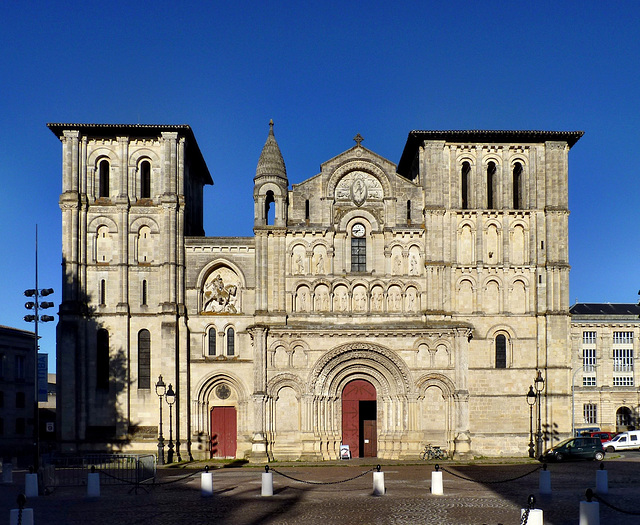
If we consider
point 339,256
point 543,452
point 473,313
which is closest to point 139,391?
point 339,256

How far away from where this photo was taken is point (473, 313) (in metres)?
45.4

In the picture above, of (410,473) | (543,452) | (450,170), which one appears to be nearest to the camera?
(410,473)

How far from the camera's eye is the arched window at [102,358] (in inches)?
1756

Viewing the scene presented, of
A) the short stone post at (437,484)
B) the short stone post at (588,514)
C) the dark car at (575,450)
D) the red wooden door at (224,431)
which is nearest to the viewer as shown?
the short stone post at (588,514)

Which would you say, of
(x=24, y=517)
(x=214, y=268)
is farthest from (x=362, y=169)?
(x=24, y=517)

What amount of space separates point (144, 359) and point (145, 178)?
1096cm

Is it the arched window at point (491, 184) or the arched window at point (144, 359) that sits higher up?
the arched window at point (491, 184)

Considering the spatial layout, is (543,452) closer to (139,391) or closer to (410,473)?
(410,473)

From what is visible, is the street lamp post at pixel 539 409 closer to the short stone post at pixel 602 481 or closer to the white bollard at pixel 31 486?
the short stone post at pixel 602 481

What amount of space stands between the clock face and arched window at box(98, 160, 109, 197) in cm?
1497

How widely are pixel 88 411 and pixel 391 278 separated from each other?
1913 cm

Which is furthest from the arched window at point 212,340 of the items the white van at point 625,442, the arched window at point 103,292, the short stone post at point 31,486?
the white van at point 625,442

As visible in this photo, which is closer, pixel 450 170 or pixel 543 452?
pixel 543 452

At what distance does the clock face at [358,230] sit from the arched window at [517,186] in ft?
30.8
